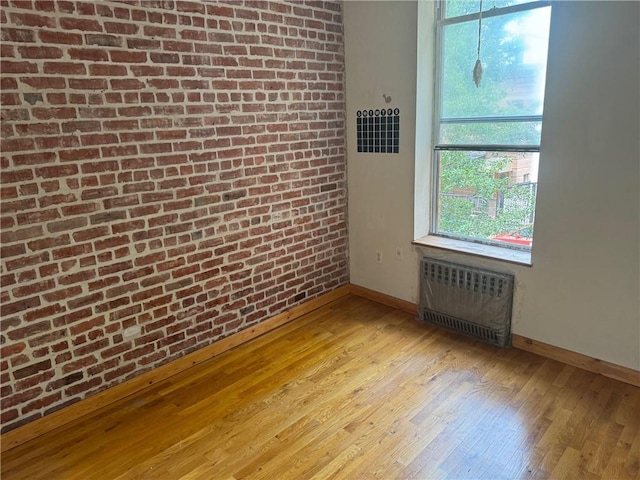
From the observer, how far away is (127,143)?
247 centimetres

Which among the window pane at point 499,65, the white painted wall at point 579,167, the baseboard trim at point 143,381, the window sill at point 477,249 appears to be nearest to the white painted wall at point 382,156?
the white painted wall at point 579,167

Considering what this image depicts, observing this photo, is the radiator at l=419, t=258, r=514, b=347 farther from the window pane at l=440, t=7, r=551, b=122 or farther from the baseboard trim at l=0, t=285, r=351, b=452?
the window pane at l=440, t=7, r=551, b=122

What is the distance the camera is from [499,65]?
2.88 meters

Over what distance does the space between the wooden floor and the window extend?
0.91 m

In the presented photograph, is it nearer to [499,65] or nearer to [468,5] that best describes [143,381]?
[499,65]

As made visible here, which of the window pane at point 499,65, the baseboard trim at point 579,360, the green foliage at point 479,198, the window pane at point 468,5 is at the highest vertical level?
the window pane at point 468,5

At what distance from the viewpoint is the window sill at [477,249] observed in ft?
9.72

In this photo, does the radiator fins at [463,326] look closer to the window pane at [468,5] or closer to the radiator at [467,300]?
the radiator at [467,300]

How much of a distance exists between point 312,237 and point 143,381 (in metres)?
1.60

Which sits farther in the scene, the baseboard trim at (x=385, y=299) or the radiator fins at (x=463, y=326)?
the baseboard trim at (x=385, y=299)

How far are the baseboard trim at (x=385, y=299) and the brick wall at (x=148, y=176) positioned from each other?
663 millimetres

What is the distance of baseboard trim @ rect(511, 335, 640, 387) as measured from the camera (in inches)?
102

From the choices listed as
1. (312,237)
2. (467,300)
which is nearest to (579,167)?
(467,300)

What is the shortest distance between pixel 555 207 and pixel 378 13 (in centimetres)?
185
